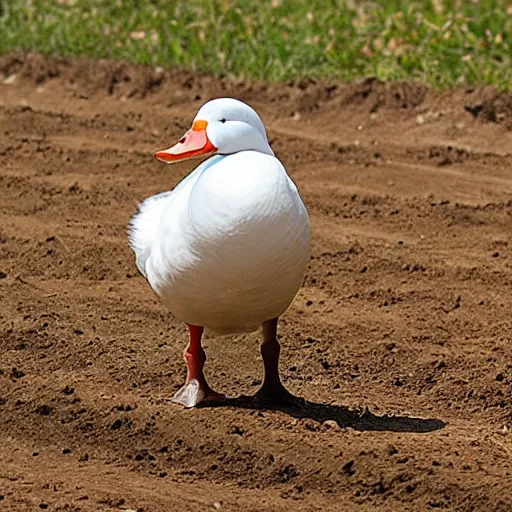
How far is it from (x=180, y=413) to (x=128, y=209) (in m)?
2.56

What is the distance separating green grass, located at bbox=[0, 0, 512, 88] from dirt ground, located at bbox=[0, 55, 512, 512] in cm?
26


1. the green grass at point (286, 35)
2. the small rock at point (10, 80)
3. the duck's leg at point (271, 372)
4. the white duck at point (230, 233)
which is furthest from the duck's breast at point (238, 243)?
the small rock at point (10, 80)

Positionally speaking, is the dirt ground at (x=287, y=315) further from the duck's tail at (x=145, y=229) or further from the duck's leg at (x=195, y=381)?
the duck's tail at (x=145, y=229)

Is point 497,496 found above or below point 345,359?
above

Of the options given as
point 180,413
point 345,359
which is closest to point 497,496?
point 180,413

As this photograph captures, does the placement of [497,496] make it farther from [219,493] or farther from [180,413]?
[180,413]

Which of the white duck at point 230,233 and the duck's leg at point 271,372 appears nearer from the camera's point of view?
the white duck at point 230,233

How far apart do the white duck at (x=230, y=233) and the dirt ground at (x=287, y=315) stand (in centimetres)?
43

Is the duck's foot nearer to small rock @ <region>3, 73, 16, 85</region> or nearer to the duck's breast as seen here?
the duck's breast

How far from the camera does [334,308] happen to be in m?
6.02

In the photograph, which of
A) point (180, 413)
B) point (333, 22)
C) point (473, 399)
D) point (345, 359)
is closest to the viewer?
point (180, 413)

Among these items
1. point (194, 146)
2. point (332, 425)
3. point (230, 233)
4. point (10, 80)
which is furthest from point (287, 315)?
point (10, 80)

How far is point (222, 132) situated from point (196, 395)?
3.20ft

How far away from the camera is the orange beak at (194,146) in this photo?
4.41m
